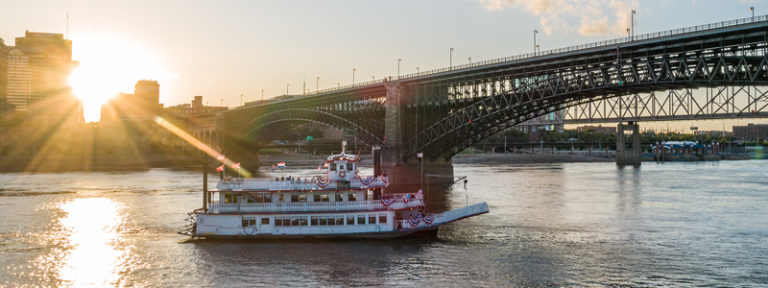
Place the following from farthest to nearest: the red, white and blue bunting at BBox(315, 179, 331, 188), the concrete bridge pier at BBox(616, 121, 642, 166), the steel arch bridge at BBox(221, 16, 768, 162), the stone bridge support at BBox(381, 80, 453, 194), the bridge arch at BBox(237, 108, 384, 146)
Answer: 1. the concrete bridge pier at BBox(616, 121, 642, 166)
2. the bridge arch at BBox(237, 108, 384, 146)
3. the stone bridge support at BBox(381, 80, 453, 194)
4. the steel arch bridge at BBox(221, 16, 768, 162)
5. the red, white and blue bunting at BBox(315, 179, 331, 188)

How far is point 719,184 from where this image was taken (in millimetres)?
80688

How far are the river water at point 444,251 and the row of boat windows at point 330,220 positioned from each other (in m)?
1.38

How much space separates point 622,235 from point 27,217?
45115 millimetres

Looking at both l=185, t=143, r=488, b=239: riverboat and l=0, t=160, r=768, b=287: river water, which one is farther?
l=185, t=143, r=488, b=239: riverboat

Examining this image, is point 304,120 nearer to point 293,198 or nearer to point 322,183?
point 293,198

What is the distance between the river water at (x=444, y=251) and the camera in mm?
29703

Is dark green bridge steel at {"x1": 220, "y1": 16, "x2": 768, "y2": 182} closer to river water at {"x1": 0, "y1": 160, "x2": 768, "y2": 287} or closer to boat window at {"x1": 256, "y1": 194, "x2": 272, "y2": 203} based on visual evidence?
river water at {"x1": 0, "y1": 160, "x2": 768, "y2": 287}

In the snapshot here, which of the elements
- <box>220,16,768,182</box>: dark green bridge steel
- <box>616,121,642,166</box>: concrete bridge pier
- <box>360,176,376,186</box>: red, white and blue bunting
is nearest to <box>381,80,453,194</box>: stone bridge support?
<box>220,16,768,182</box>: dark green bridge steel

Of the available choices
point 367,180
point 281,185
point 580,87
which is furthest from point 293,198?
point 580,87

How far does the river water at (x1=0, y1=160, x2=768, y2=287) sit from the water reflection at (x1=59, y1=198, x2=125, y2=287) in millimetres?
88

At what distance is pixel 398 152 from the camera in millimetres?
84188

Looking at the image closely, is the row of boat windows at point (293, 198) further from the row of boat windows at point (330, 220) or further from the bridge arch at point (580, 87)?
the bridge arch at point (580, 87)

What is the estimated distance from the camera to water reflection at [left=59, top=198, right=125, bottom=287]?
30891 mm

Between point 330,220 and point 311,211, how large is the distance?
1.27 metres
